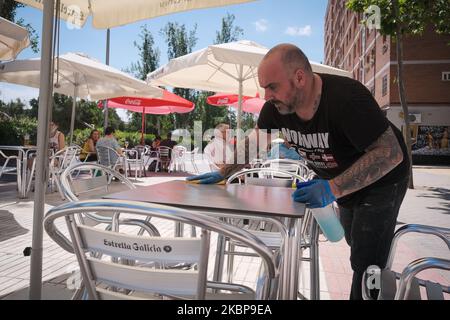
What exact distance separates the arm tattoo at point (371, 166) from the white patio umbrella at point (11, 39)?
453 centimetres

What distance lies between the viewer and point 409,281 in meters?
1.31

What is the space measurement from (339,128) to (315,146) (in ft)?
0.72

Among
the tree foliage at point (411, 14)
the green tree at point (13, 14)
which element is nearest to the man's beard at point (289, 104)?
the tree foliage at point (411, 14)

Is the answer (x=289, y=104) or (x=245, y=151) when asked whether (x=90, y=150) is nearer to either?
(x=245, y=151)

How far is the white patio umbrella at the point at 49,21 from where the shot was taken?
2.07 meters

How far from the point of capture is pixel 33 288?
1.93 meters

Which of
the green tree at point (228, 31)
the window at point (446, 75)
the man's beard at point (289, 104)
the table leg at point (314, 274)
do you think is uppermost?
the green tree at point (228, 31)

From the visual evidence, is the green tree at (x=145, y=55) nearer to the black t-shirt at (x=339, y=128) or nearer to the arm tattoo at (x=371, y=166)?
the black t-shirt at (x=339, y=128)

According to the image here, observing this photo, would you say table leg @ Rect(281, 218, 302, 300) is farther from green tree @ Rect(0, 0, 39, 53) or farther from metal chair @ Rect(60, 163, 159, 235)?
green tree @ Rect(0, 0, 39, 53)

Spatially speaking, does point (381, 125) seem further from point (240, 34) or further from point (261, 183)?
point (240, 34)

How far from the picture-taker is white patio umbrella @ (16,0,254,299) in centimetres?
207

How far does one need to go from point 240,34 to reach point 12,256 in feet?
98.3

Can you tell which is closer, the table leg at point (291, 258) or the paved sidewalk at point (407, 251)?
the table leg at point (291, 258)

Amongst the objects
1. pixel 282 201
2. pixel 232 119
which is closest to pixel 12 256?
pixel 282 201
